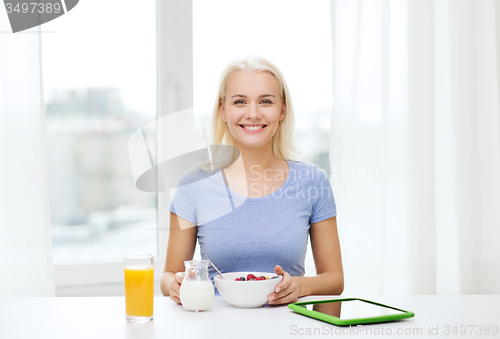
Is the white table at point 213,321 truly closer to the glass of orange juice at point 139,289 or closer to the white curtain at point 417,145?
the glass of orange juice at point 139,289

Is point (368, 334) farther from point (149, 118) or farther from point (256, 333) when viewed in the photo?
point (149, 118)

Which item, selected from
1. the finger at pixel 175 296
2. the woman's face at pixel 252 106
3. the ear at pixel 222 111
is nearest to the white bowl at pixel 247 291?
the finger at pixel 175 296

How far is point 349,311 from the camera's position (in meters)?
1.00

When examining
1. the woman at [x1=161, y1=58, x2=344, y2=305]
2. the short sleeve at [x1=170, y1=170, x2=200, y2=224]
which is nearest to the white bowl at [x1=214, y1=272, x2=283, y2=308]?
the woman at [x1=161, y1=58, x2=344, y2=305]

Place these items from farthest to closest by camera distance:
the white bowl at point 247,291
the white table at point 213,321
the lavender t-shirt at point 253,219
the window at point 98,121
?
the window at point 98,121 → the lavender t-shirt at point 253,219 → the white bowl at point 247,291 → the white table at point 213,321

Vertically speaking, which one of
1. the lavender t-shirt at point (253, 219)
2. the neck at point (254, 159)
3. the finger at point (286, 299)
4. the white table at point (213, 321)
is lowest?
the white table at point (213, 321)

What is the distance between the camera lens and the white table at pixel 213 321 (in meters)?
A: 0.90

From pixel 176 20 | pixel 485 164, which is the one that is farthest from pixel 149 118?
pixel 485 164

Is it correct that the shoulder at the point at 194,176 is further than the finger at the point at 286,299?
Yes

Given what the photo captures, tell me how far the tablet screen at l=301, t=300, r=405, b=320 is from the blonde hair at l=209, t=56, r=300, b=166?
2.29ft

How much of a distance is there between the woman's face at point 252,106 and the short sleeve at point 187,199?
0.21 metres

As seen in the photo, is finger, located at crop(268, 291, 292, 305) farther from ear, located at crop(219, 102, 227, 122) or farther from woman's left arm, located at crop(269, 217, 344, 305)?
ear, located at crop(219, 102, 227, 122)

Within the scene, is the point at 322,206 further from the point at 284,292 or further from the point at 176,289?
the point at 176,289

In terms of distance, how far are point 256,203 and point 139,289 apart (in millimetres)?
Answer: 607
